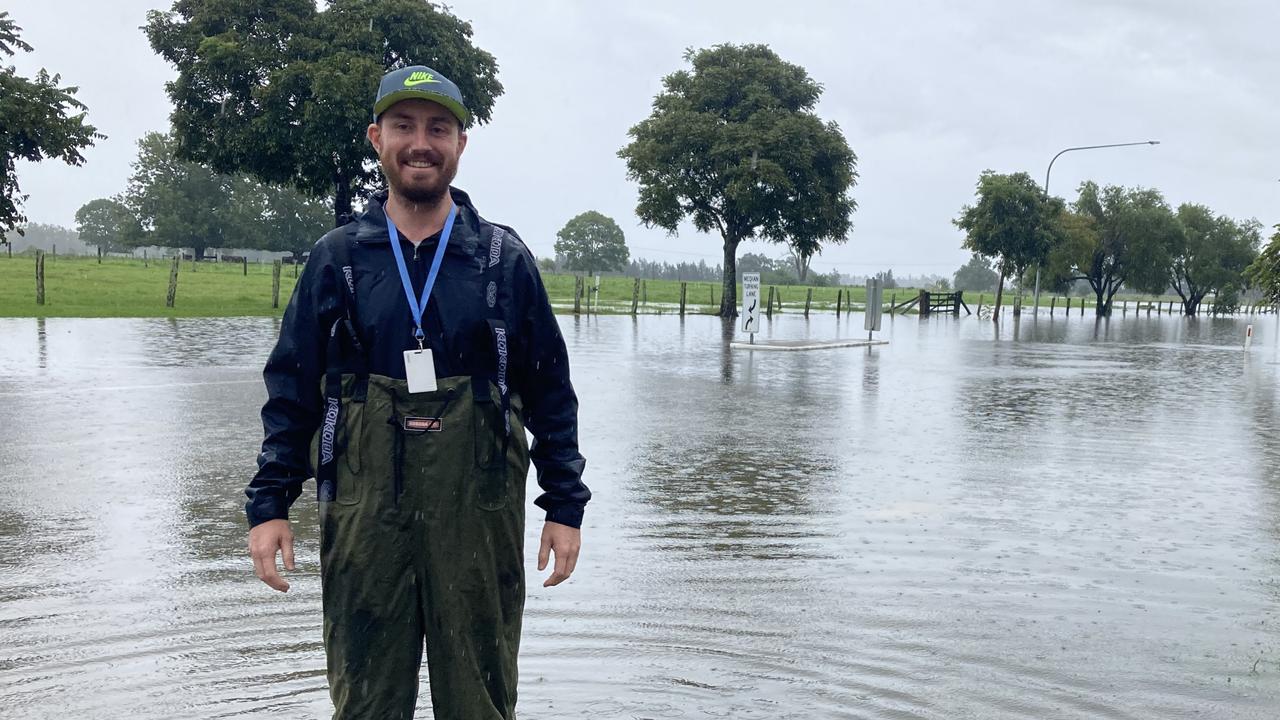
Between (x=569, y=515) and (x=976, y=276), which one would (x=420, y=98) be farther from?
(x=976, y=276)

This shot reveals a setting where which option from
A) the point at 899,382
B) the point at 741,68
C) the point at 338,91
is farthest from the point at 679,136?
the point at 899,382

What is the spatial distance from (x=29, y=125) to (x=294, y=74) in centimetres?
1597

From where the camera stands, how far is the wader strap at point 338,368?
2.82 meters

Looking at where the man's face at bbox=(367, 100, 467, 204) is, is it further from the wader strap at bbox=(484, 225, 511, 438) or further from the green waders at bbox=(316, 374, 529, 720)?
the green waders at bbox=(316, 374, 529, 720)

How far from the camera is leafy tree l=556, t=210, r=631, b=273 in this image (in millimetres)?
162500

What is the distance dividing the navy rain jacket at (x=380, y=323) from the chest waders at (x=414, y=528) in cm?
3

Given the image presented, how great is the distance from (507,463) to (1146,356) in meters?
29.6

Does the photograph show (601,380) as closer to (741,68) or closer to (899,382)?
(899,382)

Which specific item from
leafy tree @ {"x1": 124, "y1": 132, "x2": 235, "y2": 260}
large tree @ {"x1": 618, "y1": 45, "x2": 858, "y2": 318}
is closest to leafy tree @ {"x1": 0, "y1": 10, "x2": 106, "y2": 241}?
large tree @ {"x1": 618, "y1": 45, "x2": 858, "y2": 318}

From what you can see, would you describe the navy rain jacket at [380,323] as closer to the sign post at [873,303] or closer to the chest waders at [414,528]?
the chest waders at [414,528]

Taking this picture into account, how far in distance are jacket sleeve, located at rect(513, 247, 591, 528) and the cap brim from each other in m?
0.38

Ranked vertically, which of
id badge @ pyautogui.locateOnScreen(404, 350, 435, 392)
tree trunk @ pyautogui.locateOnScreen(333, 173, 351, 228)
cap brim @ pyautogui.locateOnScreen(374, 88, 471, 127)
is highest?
tree trunk @ pyautogui.locateOnScreen(333, 173, 351, 228)

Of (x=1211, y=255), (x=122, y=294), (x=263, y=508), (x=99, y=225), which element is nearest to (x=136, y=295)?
(x=122, y=294)

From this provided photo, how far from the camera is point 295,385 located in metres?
2.89
